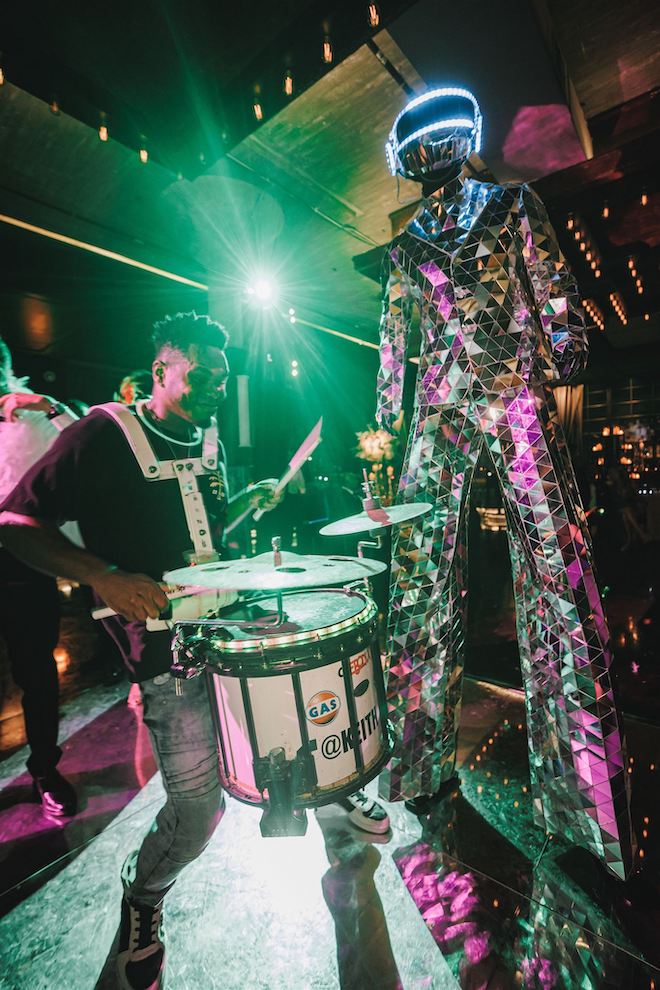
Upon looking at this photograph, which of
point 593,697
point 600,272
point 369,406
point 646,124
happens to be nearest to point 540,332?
point 646,124

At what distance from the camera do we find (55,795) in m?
2.12

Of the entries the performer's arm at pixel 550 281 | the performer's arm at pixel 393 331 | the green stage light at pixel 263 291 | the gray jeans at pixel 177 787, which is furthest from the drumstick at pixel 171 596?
the green stage light at pixel 263 291

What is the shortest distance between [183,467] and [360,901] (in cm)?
177

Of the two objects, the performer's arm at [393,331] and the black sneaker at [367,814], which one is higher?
the performer's arm at [393,331]

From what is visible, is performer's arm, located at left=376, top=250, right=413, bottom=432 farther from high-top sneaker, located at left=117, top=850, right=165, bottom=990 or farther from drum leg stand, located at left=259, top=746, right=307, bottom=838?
high-top sneaker, located at left=117, top=850, right=165, bottom=990

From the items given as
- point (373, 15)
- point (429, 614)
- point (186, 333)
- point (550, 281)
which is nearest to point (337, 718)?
point (429, 614)

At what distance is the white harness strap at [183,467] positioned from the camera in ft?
4.87

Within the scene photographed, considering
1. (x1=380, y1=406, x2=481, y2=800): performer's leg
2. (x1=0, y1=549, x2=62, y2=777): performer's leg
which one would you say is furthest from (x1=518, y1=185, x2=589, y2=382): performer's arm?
(x1=0, y1=549, x2=62, y2=777): performer's leg

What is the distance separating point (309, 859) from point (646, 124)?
375 cm

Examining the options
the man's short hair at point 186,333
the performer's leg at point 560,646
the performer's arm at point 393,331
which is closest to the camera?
the performer's leg at point 560,646

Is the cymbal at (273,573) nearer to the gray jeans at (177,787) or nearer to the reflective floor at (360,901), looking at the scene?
the gray jeans at (177,787)

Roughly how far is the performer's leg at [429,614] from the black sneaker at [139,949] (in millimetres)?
1010

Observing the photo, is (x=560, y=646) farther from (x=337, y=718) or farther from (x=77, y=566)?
(x=77, y=566)

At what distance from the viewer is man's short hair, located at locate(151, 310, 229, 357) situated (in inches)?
66.2
